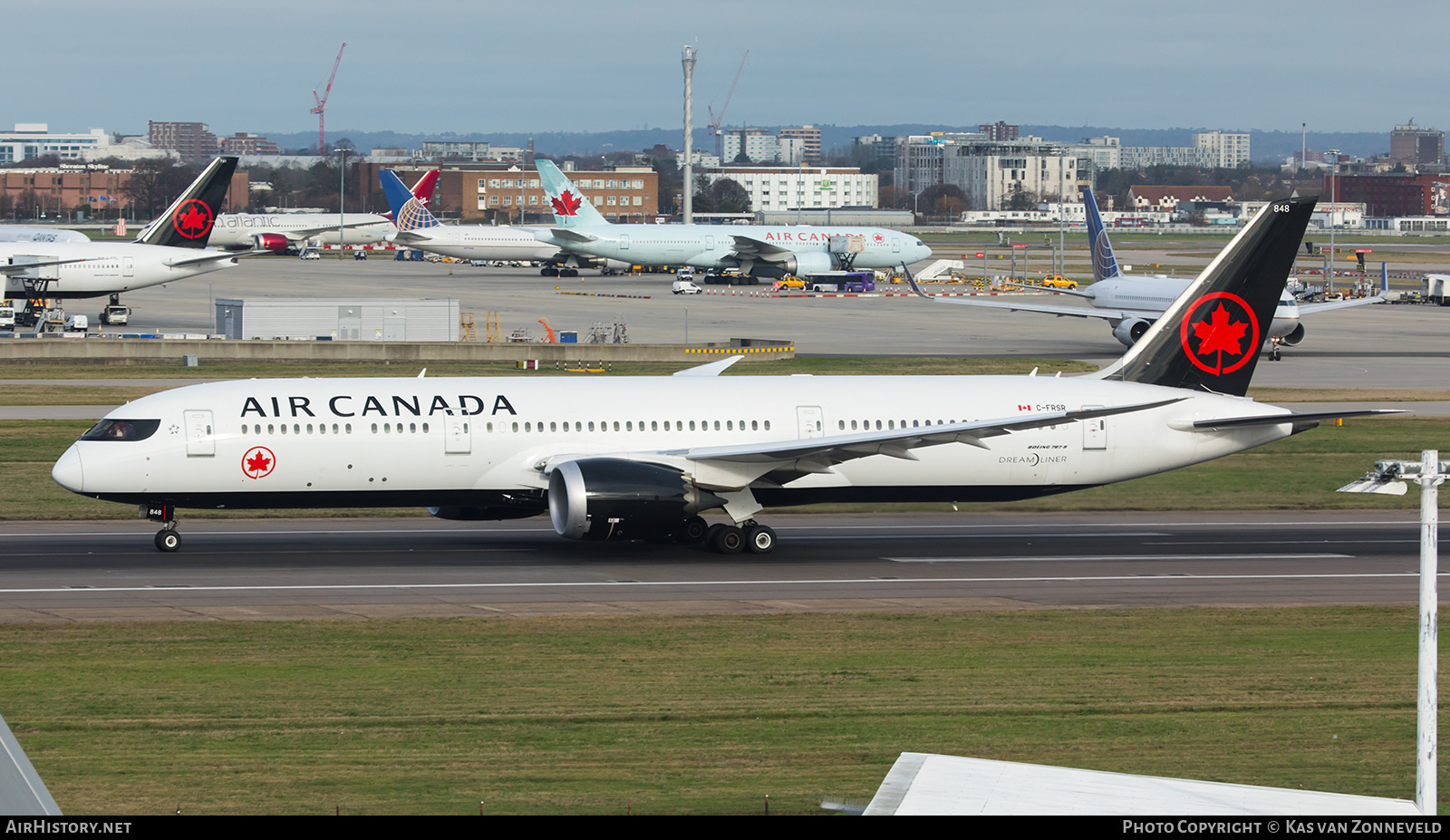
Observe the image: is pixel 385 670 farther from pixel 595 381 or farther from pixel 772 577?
pixel 595 381

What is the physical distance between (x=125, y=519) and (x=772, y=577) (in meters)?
17.1

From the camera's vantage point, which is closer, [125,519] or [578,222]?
[125,519]

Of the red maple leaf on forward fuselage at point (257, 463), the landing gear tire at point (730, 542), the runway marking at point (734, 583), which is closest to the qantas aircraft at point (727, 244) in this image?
the landing gear tire at point (730, 542)

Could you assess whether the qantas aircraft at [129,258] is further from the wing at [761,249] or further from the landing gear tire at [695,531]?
the landing gear tire at [695,531]

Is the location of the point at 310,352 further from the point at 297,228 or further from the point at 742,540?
the point at 297,228

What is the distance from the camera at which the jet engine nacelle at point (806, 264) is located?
13388 cm

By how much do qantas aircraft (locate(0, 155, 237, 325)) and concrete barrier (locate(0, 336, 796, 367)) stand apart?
20.1 m

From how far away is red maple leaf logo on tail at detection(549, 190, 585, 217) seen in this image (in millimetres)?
140250

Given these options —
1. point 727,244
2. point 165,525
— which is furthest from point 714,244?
point 165,525

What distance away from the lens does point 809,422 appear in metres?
33.9

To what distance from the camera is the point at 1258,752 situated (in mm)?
18609

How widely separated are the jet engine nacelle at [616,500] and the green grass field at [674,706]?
4.57m
